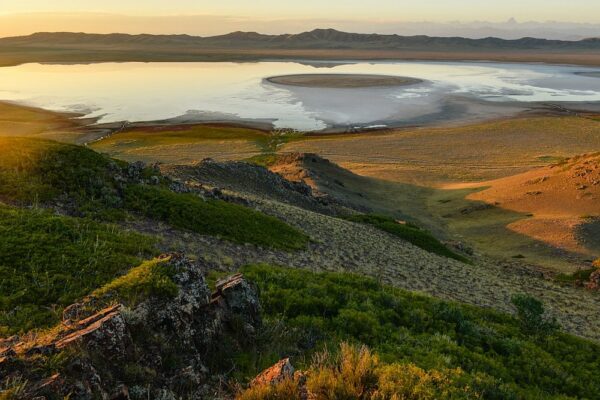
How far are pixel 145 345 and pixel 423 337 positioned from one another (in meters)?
6.52

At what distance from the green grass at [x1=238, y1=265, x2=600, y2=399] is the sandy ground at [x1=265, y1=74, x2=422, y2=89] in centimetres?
12868

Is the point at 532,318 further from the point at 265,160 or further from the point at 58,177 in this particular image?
the point at 265,160

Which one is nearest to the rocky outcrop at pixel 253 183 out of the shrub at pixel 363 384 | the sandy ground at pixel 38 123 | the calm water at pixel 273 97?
the shrub at pixel 363 384

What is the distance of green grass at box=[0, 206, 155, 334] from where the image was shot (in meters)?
9.12

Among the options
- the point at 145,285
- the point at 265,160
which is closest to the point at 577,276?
the point at 145,285

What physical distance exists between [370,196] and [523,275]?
22861 millimetres

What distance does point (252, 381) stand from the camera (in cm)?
681

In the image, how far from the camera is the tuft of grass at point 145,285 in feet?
26.2

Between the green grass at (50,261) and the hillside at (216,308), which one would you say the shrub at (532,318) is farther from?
the green grass at (50,261)

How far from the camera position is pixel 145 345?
7070 mm

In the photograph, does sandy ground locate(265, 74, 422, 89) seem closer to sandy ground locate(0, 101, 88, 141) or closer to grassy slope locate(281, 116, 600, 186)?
grassy slope locate(281, 116, 600, 186)

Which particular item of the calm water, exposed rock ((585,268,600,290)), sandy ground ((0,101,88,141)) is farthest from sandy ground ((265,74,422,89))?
exposed rock ((585,268,600,290))

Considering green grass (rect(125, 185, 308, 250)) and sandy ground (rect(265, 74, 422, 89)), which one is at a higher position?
sandy ground (rect(265, 74, 422, 89))

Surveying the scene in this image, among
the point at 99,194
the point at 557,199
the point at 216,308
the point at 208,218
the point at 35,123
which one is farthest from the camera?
the point at 35,123
